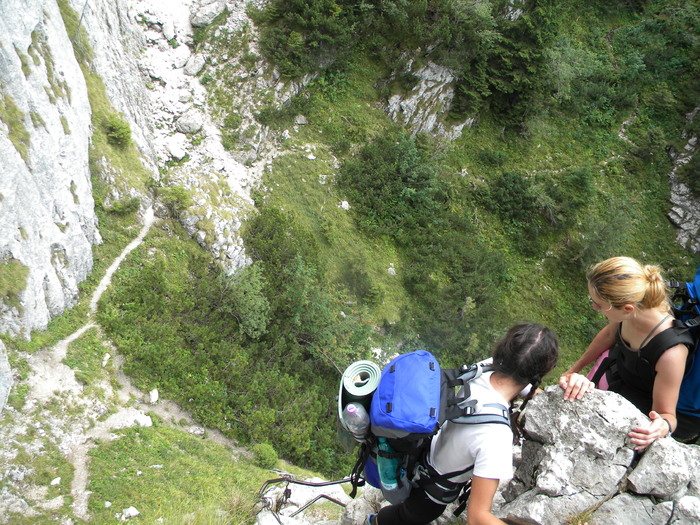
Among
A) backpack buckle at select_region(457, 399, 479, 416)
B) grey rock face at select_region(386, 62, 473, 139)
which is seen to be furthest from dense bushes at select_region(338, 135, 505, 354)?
backpack buckle at select_region(457, 399, 479, 416)

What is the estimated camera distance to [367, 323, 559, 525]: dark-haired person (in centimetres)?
253

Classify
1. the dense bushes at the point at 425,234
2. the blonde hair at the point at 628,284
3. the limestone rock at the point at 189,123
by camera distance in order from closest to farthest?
the blonde hair at the point at 628,284, the limestone rock at the point at 189,123, the dense bushes at the point at 425,234

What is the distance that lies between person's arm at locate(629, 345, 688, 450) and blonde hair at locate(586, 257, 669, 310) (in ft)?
1.28

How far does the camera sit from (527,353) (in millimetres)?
2684

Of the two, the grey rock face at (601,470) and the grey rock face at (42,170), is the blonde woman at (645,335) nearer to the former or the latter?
the grey rock face at (601,470)

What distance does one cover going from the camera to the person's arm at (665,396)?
119 inches

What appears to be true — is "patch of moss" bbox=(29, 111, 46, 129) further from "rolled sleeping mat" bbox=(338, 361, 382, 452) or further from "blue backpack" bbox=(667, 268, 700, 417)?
"blue backpack" bbox=(667, 268, 700, 417)

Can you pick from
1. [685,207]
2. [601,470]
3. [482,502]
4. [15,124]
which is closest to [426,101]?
[685,207]

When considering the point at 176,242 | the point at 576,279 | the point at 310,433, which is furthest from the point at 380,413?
the point at 576,279

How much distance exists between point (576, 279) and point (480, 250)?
5.52 m

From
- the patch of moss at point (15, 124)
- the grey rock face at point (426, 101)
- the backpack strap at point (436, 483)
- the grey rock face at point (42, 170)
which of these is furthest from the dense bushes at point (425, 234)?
the backpack strap at point (436, 483)

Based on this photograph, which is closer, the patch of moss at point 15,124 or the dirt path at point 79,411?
the dirt path at point 79,411

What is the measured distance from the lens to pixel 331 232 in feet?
58.7

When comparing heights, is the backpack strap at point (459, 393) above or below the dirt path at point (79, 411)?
above
